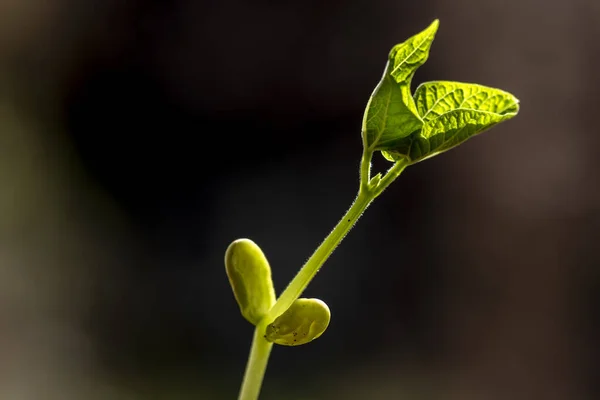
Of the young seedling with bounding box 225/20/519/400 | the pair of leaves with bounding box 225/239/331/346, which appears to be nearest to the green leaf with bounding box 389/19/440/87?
the young seedling with bounding box 225/20/519/400

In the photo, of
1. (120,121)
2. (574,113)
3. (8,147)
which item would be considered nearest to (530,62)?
(574,113)

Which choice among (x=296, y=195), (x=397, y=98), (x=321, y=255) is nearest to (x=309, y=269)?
(x=321, y=255)

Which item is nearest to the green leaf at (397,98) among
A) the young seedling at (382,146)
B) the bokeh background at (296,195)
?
the young seedling at (382,146)

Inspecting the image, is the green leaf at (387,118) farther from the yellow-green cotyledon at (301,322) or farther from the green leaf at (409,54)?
the yellow-green cotyledon at (301,322)

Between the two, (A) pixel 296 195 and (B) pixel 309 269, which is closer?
(B) pixel 309 269

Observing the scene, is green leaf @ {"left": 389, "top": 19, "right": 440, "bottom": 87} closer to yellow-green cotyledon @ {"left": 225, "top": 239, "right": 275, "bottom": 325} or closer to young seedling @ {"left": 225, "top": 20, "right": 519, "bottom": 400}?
young seedling @ {"left": 225, "top": 20, "right": 519, "bottom": 400}

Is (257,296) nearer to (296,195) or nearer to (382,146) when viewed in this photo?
(382,146)

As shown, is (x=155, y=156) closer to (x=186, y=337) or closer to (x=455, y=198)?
(x=186, y=337)
